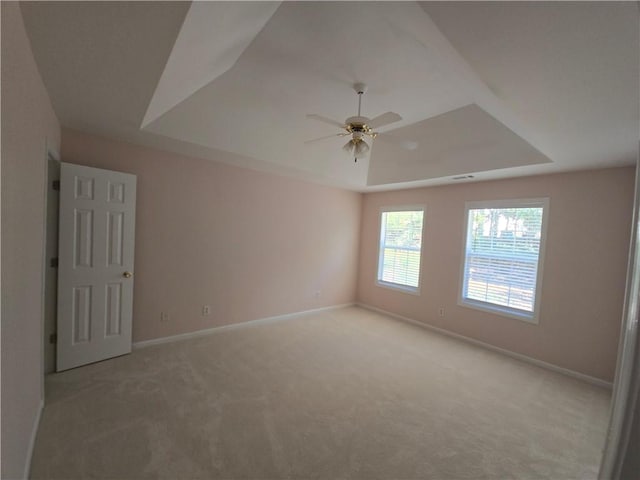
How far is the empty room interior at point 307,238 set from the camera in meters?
1.55

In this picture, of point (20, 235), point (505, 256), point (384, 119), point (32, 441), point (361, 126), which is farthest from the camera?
point (505, 256)

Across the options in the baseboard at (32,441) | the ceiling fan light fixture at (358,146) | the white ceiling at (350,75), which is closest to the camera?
the white ceiling at (350,75)

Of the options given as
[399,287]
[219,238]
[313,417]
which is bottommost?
[313,417]

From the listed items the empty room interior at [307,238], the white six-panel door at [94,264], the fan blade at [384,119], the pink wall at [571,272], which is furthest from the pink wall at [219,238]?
the fan blade at [384,119]

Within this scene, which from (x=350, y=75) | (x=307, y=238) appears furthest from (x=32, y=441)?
(x=307, y=238)

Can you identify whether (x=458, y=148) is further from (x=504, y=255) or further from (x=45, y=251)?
(x=45, y=251)

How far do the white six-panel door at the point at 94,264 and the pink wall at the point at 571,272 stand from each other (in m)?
4.55

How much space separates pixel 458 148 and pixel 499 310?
7.78 feet

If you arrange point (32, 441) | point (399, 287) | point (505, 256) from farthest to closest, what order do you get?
point (399, 287) → point (505, 256) → point (32, 441)

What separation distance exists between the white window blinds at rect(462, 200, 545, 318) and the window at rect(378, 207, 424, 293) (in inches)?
35.6

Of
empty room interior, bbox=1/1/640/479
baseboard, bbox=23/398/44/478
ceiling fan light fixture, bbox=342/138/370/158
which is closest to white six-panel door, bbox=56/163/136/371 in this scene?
empty room interior, bbox=1/1/640/479

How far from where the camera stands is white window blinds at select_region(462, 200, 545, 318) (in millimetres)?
3793

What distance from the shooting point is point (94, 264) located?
119 inches

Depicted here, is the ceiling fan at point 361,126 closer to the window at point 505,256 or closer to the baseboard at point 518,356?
the window at point 505,256
